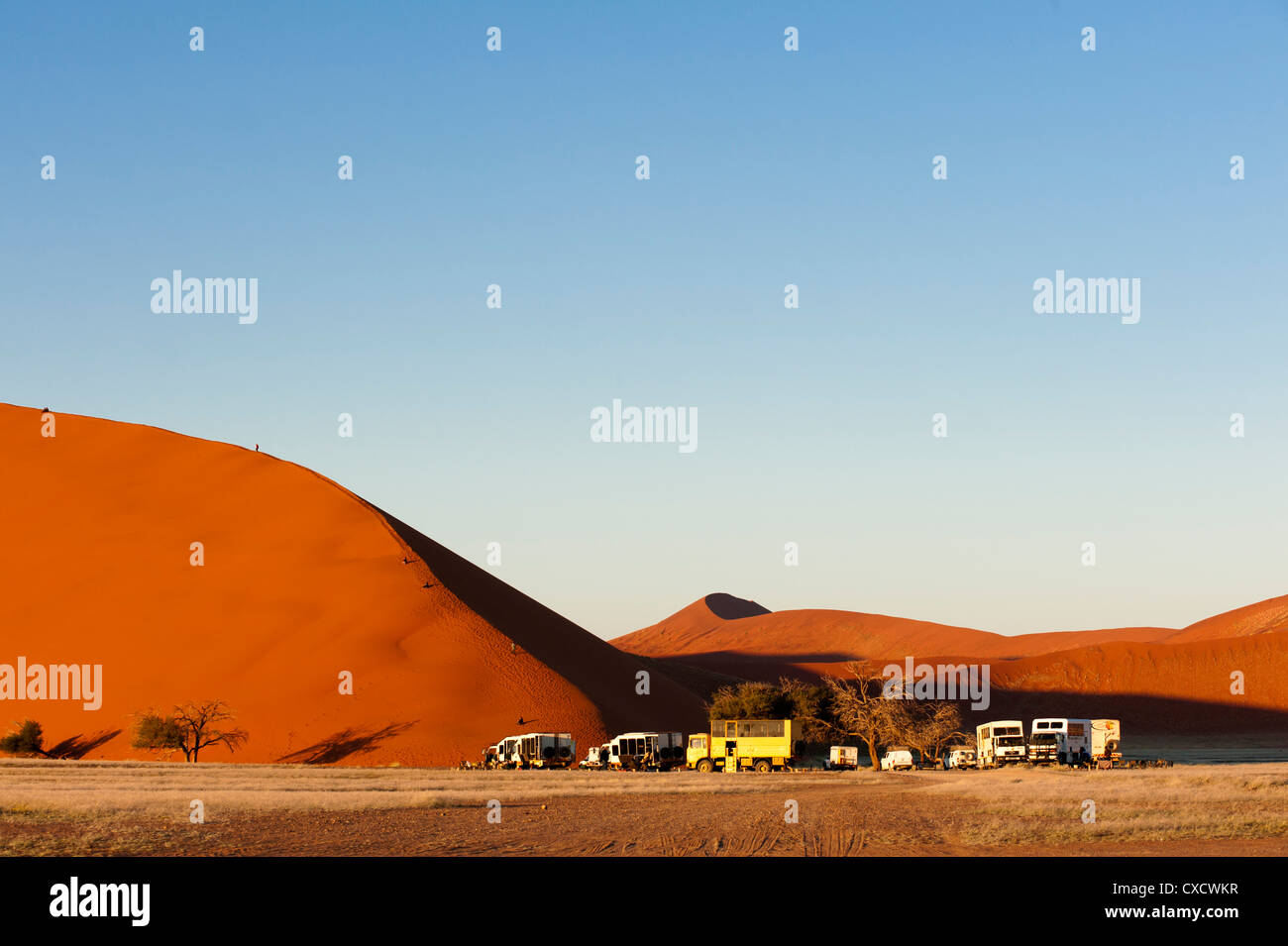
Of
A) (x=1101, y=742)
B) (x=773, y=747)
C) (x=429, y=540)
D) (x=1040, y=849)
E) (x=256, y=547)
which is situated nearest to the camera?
(x=1040, y=849)

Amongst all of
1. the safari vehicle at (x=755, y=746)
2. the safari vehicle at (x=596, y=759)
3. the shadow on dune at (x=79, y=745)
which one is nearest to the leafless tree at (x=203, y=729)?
the shadow on dune at (x=79, y=745)

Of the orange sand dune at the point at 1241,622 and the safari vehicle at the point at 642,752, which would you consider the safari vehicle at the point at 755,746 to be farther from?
the orange sand dune at the point at 1241,622

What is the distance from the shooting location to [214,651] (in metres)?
71.2

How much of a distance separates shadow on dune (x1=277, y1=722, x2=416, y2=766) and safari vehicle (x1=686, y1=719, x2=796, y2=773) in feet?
58.6

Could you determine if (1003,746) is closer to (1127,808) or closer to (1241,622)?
(1127,808)

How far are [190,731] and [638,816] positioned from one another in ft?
142

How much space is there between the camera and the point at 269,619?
7425 centimetres

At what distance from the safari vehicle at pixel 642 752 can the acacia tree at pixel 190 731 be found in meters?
20.6

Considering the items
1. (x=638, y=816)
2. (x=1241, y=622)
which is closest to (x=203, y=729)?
(x=638, y=816)

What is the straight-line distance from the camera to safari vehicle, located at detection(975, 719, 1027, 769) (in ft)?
194

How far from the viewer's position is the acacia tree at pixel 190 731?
200 feet
